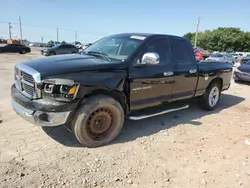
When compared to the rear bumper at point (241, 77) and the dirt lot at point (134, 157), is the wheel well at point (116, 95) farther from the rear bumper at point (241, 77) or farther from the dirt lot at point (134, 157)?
the rear bumper at point (241, 77)

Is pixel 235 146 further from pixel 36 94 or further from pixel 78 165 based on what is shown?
pixel 36 94

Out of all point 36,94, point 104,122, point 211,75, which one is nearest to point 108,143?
point 104,122

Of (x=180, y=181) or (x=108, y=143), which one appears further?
(x=108, y=143)

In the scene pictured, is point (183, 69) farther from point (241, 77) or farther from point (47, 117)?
point (241, 77)

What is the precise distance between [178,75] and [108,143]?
2.14 m

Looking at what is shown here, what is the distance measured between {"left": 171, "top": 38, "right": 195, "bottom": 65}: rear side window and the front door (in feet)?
0.70

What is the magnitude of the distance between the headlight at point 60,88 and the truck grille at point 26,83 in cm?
15

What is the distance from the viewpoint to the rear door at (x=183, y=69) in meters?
5.06

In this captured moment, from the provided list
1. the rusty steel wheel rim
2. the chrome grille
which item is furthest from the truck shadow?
the chrome grille

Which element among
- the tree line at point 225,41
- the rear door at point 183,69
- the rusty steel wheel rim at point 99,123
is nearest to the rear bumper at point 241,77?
the rear door at point 183,69

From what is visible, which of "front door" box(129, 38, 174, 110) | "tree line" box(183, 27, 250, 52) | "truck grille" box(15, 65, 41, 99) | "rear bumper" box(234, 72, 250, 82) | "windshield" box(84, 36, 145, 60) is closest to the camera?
"truck grille" box(15, 65, 41, 99)

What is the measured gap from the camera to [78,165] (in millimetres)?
3330

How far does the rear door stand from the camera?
5062mm

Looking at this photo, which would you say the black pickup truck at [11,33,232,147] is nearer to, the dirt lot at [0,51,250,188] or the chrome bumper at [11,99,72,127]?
the chrome bumper at [11,99,72,127]
